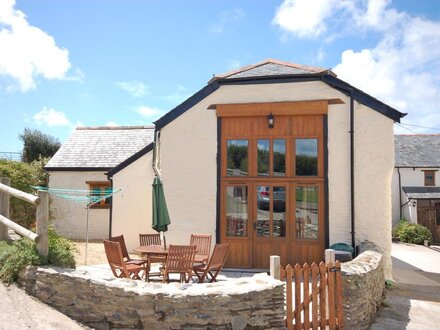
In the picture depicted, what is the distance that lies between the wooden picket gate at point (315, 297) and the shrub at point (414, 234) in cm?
1891

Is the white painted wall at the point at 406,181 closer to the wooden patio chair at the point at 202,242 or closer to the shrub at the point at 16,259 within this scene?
the wooden patio chair at the point at 202,242

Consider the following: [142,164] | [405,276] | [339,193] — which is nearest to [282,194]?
[339,193]

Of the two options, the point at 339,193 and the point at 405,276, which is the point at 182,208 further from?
the point at 405,276

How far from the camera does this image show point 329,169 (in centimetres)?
955

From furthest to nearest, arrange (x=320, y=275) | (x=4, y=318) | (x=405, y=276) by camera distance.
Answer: (x=405, y=276) < (x=320, y=275) < (x=4, y=318)

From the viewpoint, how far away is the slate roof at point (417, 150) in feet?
Answer: 83.0

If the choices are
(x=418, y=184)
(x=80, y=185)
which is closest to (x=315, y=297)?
(x=80, y=185)

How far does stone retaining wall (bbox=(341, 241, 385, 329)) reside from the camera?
5.83 m

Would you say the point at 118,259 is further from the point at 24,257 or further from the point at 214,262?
the point at 214,262

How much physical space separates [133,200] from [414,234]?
17.2 m

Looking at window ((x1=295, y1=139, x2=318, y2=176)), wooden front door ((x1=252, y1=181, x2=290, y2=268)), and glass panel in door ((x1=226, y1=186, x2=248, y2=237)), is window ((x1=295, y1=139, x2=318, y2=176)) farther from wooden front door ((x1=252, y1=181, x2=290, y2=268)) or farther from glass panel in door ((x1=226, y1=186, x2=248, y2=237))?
glass panel in door ((x1=226, y1=186, x2=248, y2=237))

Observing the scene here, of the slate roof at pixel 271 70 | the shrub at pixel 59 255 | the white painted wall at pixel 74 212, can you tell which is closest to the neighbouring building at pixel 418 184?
the slate roof at pixel 271 70

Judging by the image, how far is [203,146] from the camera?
33.7 feet

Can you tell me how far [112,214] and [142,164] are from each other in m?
2.30
